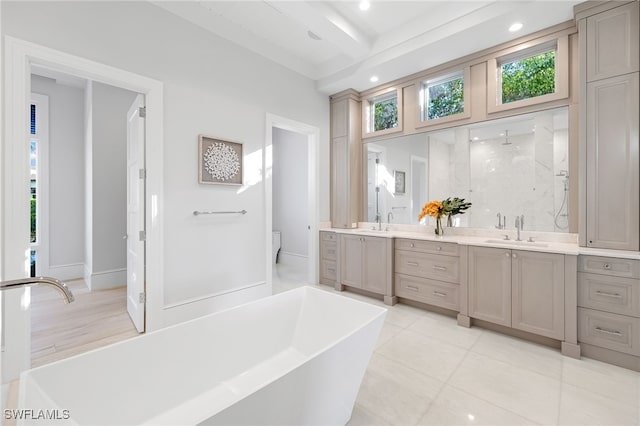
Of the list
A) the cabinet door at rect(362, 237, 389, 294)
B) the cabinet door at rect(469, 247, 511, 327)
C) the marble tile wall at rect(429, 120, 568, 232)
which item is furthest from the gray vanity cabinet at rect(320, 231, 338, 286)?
the cabinet door at rect(469, 247, 511, 327)

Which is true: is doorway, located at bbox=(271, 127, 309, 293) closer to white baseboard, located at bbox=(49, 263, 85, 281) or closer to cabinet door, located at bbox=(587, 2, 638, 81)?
white baseboard, located at bbox=(49, 263, 85, 281)

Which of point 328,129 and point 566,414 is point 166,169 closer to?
point 328,129

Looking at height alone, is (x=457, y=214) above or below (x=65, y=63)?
below

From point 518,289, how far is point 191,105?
358 cm

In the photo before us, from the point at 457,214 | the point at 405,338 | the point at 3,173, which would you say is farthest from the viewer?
the point at 457,214

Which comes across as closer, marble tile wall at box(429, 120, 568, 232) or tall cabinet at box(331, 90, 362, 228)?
marble tile wall at box(429, 120, 568, 232)

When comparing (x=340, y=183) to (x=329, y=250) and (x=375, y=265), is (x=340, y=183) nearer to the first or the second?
(x=329, y=250)

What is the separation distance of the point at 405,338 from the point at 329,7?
3.28m

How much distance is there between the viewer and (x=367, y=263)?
371cm

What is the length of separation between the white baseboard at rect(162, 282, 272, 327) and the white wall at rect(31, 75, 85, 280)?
3.00 m

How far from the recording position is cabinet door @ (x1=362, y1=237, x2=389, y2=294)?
3.54 meters

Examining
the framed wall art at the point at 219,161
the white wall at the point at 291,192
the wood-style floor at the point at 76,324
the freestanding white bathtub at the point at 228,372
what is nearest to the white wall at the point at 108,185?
the wood-style floor at the point at 76,324

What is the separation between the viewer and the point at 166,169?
271 centimetres

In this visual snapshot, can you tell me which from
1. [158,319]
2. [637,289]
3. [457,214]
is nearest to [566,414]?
[637,289]
